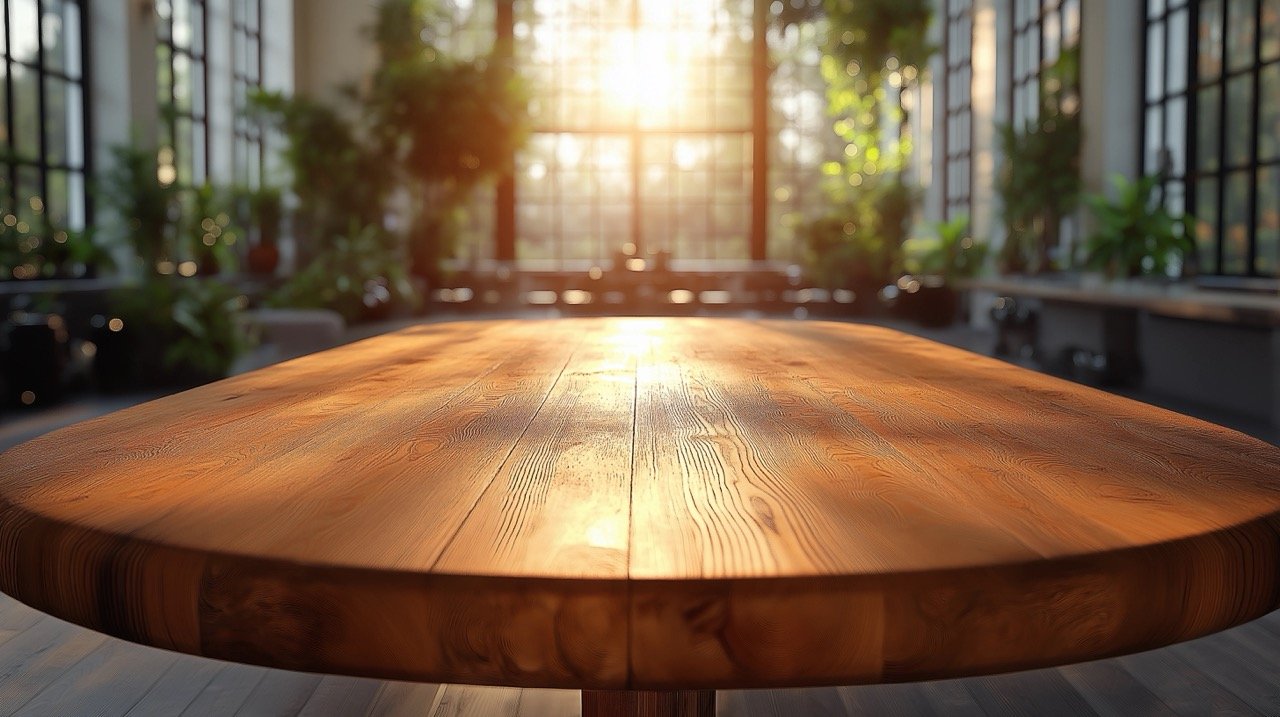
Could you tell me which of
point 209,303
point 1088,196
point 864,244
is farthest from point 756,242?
point 209,303

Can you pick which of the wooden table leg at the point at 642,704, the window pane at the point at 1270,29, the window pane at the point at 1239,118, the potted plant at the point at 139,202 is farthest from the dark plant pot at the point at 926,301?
the wooden table leg at the point at 642,704

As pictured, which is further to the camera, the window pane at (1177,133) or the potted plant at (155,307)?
the window pane at (1177,133)

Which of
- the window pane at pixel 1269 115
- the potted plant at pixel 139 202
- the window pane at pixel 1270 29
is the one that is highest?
the window pane at pixel 1270 29

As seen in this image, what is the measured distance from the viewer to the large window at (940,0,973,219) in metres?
11.4

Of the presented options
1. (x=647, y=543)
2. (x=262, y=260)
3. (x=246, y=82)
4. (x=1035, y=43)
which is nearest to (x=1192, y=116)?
(x=1035, y=43)

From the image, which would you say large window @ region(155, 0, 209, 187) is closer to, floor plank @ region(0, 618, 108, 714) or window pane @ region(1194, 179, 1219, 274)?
floor plank @ region(0, 618, 108, 714)

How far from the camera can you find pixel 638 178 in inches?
603

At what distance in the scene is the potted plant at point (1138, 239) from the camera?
20.9 ft

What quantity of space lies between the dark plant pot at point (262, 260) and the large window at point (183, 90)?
41.2 inches

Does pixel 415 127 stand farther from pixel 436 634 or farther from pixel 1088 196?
pixel 436 634

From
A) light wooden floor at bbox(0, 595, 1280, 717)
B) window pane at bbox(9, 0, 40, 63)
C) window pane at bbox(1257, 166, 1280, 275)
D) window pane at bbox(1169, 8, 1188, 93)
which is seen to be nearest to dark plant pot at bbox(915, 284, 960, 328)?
window pane at bbox(1169, 8, 1188, 93)

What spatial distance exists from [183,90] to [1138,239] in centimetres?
766

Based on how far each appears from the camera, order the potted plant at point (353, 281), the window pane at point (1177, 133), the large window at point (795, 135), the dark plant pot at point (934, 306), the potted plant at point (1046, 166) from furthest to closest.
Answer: the large window at point (795, 135)
the dark plant pot at point (934, 306)
the potted plant at point (353, 281)
the potted plant at point (1046, 166)
the window pane at point (1177, 133)

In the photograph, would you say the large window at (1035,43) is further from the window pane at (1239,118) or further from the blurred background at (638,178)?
the window pane at (1239,118)
